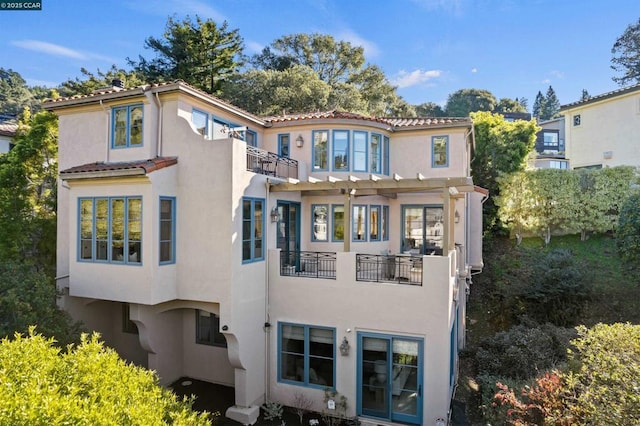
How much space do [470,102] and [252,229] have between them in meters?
66.0

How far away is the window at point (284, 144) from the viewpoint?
16.5m

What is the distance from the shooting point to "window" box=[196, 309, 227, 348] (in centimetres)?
1403

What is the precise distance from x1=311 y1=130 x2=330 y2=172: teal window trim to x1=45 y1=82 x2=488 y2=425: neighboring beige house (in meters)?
2.40

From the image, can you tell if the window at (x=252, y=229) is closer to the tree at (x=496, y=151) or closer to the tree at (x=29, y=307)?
the tree at (x=29, y=307)

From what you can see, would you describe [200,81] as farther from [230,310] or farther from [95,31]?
[230,310]

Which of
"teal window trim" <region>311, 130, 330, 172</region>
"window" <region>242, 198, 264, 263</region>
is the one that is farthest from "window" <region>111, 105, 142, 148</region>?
"teal window trim" <region>311, 130, 330, 172</region>

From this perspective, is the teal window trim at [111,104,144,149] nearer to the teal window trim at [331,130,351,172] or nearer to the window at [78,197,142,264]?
the window at [78,197,142,264]

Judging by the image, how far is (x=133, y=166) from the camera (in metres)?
10.9

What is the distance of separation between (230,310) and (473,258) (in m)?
13.5

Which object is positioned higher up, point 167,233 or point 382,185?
point 382,185

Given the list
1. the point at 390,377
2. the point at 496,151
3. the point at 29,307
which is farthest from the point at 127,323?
the point at 496,151

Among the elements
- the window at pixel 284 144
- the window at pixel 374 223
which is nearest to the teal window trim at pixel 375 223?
the window at pixel 374 223

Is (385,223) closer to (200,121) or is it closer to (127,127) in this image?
(200,121)

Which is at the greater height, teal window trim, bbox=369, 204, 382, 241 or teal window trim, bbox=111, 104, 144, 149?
teal window trim, bbox=111, 104, 144, 149
